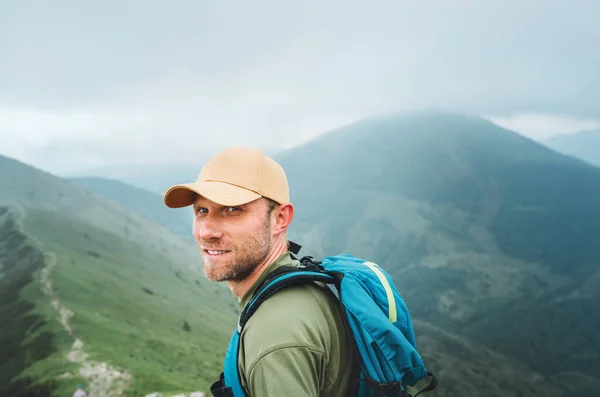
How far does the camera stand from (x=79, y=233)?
341 feet

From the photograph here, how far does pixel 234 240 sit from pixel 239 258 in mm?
191

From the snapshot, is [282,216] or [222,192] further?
[282,216]

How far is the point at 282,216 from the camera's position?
14.9 ft

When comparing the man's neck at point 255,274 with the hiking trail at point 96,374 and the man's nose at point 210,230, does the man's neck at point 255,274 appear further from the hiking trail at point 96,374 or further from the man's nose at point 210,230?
the hiking trail at point 96,374

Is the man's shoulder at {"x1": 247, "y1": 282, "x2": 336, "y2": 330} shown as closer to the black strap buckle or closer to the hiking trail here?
the black strap buckle

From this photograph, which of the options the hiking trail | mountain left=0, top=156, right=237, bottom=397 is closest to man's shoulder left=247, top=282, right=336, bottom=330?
mountain left=0, top=156, right=237, bottom=397

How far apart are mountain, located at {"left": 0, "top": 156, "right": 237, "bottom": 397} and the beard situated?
28307mm

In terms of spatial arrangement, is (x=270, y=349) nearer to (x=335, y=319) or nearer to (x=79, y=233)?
(x=335, y=319)

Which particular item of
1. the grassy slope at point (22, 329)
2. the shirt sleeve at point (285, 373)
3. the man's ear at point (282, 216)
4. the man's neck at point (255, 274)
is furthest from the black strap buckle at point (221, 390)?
the grassy slope at point (22, 329)

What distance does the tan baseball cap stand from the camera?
4.10 metres

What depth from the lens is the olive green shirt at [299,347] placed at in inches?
112

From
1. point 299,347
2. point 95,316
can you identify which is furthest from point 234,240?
point 95,316

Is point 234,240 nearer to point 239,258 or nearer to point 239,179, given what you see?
point 239,258

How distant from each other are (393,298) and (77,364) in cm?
3683
